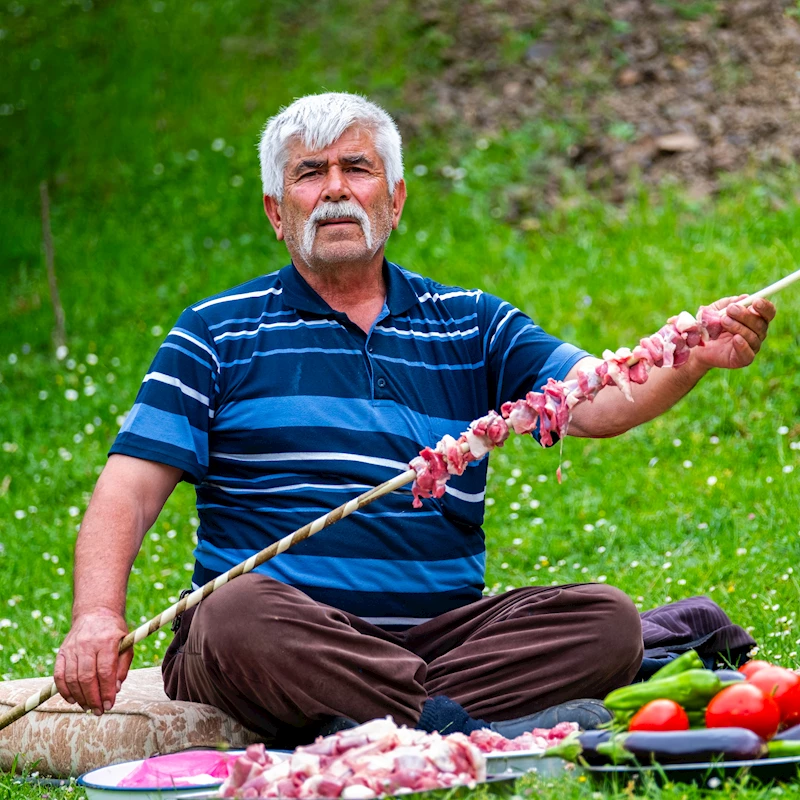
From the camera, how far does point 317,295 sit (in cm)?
398

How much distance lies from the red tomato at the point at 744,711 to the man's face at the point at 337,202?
→ 176 centimetres

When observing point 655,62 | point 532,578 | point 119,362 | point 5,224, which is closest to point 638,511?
point 532,578

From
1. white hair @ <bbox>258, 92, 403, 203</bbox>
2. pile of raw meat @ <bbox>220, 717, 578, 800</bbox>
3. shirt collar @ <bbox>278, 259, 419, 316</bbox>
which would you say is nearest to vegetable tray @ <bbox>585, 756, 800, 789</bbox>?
pile of raw meat @ <bbox>220, 717, 578, 800</bbox>

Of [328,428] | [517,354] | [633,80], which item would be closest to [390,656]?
[328,428]

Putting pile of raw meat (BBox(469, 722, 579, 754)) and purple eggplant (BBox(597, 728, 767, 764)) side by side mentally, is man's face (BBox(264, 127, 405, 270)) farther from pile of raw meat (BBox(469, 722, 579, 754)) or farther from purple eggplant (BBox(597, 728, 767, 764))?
purple eggplant (BBox(597, 728, 767, 764))

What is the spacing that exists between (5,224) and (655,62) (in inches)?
210

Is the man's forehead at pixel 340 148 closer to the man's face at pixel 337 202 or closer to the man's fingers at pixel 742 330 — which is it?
the man's face at pixel 337 202

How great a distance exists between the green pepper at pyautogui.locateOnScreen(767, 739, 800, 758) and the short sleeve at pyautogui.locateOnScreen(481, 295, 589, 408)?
1.35m

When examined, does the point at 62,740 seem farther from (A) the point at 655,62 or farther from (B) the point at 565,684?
(A) the point at 655,62

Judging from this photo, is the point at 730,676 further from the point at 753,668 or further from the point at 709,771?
the point at 709,771

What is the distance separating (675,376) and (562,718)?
1.00 m

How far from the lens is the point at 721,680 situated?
2.96 meters

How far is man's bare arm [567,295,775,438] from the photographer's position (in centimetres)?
331

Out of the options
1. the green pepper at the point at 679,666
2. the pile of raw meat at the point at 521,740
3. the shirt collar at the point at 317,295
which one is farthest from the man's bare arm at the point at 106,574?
the green pepper at the point at 679,666
